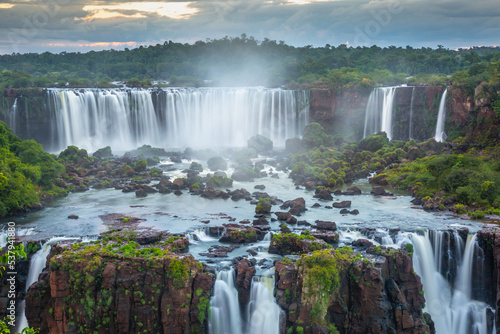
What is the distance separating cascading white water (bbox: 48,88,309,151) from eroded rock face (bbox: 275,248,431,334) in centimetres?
3144

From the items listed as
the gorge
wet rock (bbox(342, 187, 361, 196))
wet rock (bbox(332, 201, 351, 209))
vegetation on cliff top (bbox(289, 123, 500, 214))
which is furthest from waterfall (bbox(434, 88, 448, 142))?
wet rock (bbox(332, 201, 351, 209))

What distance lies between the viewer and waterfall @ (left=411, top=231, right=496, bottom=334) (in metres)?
19.3

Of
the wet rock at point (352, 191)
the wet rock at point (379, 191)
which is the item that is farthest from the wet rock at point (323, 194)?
the wet rock at point (379, 191)

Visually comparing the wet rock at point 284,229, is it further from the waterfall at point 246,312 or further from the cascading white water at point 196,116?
the cascading white water at point 196,116

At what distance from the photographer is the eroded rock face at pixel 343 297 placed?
54.5ft

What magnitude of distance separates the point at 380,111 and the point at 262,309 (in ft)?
108

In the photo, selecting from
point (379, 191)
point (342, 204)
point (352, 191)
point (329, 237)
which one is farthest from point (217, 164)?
point (329, 237)

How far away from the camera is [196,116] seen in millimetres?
50281

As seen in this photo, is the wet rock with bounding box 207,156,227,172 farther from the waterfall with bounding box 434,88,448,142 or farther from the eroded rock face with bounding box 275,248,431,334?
the eroded rock face with bounding box 275,248,431,334

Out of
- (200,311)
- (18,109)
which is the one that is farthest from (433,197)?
(18,109)

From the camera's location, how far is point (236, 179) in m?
34.2

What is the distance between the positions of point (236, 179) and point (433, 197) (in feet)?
43.9

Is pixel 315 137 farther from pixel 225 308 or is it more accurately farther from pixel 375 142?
pixel 225 308

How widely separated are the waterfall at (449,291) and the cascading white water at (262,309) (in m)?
6.69
